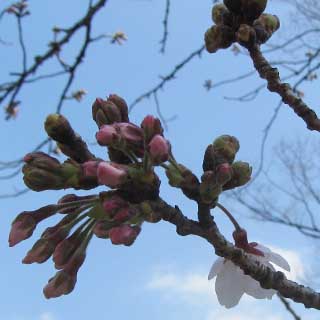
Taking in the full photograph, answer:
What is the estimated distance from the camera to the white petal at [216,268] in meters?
0.98

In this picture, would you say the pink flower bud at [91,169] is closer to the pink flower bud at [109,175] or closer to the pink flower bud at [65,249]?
the pink flower bud at [109,175]

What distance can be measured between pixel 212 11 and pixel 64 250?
1.62 ft

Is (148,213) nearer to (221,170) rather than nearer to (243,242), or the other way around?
(221,170)

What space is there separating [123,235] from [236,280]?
32cm

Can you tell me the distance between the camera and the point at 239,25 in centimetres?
101

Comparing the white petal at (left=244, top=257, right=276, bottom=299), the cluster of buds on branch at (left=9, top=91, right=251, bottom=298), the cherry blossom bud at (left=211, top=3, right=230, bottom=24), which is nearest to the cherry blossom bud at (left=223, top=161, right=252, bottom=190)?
the cluster of buds on branch at (left=9, top=91, right=251, bottom=298)

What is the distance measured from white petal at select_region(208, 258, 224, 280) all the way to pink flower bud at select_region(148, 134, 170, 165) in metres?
0.30

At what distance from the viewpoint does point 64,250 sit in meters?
0.84

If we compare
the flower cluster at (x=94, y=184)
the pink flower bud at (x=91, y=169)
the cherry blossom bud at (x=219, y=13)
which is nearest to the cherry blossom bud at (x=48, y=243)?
the flower cluster at (x=94, y=184)

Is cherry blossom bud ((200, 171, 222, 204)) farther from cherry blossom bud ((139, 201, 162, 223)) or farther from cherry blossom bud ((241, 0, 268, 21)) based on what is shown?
cherry blossom bud ((241, 0, 268, 21))

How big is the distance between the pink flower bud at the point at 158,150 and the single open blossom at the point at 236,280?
11.4 inches

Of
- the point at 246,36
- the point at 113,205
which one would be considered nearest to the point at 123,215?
the point at 113,205

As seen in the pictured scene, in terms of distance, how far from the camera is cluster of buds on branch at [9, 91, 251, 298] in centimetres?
76

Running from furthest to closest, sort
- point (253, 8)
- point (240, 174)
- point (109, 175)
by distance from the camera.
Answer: point (253, 8), point (240, 174), point (109, 175)
